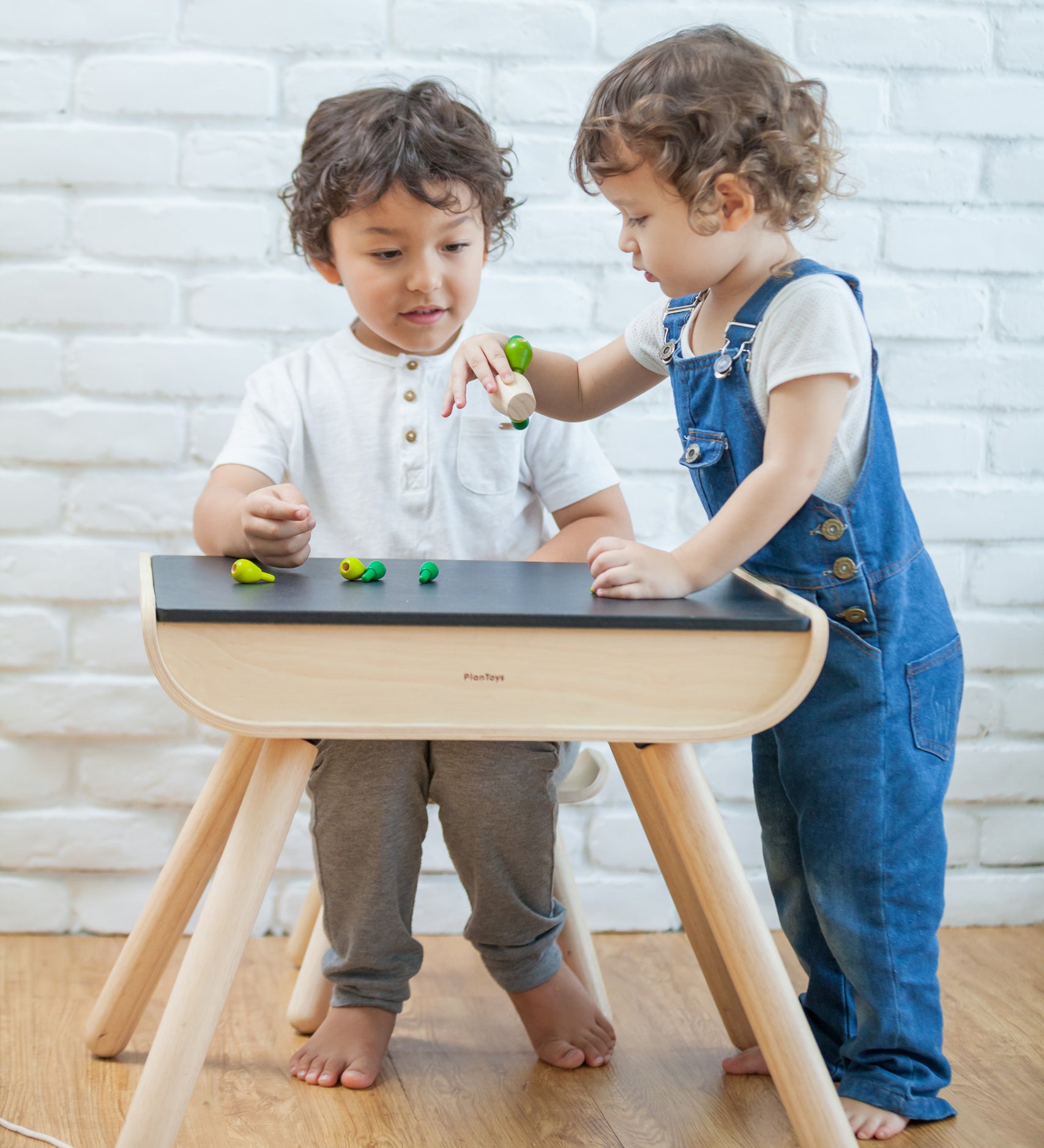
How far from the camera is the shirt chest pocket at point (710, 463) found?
3.19 feet

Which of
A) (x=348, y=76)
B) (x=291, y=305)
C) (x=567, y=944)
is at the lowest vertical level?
(x=567, y=944)

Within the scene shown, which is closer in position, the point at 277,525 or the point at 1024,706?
the point at 277,525

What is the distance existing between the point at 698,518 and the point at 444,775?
0.48 metres

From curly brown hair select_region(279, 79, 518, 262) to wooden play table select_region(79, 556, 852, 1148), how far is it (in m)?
0.38

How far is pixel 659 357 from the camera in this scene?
107cm

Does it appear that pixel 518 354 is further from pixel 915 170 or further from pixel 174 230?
pixel 915 170

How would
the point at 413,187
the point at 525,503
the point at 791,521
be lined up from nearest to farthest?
the point at 791,521 → the point at 413,187 → the point at 525,503

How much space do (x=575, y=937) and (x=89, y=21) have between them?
101cm

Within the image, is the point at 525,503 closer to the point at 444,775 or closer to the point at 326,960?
the point at 444,775

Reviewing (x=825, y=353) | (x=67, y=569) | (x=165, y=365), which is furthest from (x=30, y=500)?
(x=825, y=353)

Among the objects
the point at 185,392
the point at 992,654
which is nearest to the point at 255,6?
the point at 185,392

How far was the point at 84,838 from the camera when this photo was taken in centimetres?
134

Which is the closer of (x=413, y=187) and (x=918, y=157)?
(x=413, y=187)

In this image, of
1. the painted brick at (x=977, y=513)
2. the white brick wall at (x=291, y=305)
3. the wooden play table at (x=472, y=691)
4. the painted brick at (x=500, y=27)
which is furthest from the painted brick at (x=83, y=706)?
the painted brick at (x=977, y=513)
